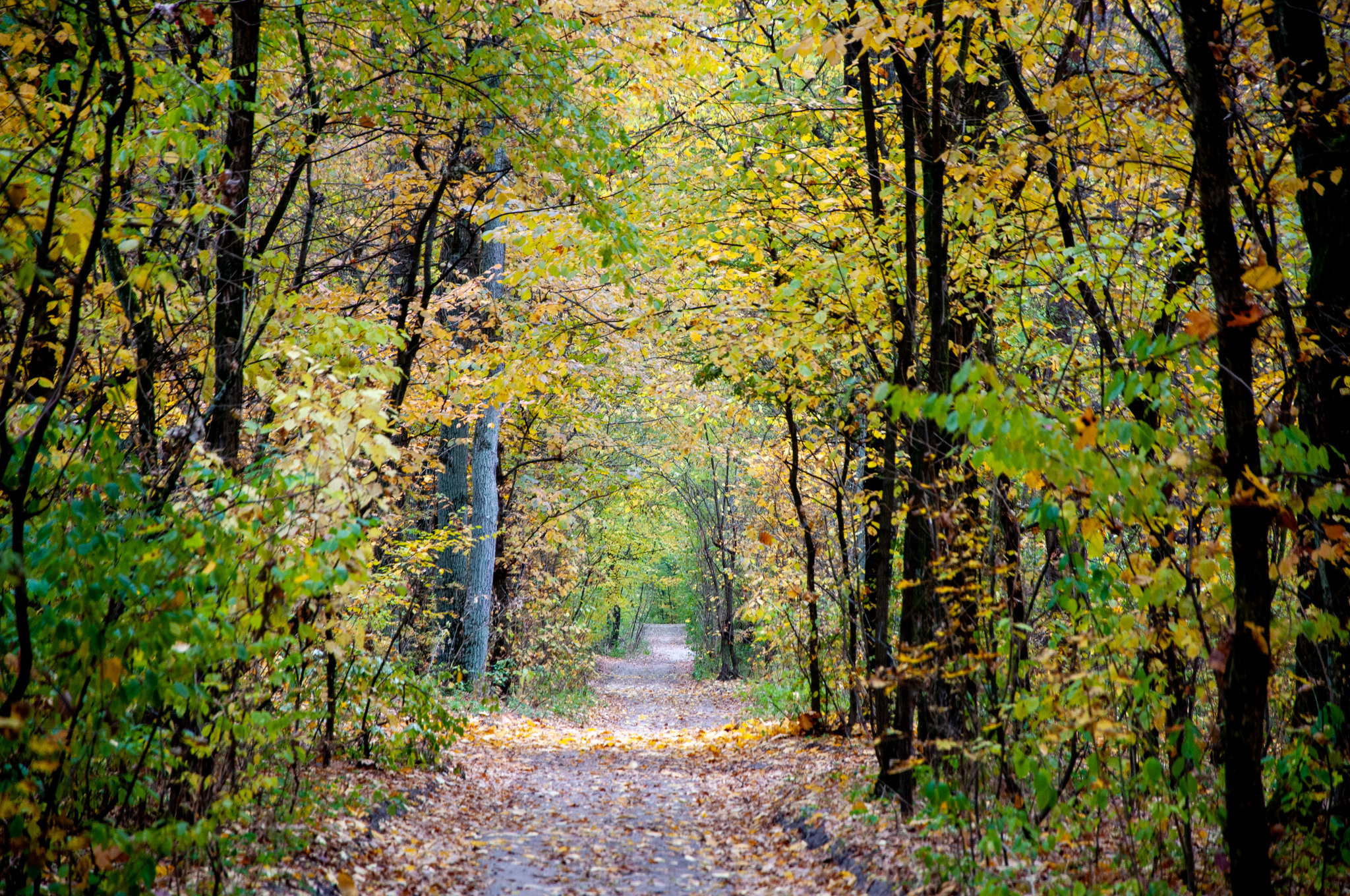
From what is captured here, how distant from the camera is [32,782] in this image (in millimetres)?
2766

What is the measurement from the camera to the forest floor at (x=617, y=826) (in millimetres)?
5297

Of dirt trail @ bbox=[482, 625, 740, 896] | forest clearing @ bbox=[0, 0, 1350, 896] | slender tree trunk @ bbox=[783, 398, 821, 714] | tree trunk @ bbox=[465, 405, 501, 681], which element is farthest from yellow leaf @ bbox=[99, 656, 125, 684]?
tree trunk @ bbox=[465, 405, 501, 681]

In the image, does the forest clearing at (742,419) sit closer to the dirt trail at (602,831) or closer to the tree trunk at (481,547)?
the dirt trail at (602,831)

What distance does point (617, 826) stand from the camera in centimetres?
719

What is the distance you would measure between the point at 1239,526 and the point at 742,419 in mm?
6831

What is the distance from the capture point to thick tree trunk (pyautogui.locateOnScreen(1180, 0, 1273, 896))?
2789 mm

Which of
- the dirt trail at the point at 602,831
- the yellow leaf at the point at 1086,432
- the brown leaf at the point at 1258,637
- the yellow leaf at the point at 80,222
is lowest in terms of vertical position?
the dirt trail at the point at 602,831

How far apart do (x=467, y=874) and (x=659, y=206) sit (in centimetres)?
590

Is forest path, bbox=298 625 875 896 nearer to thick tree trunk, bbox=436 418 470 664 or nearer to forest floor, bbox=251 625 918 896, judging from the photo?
forest floor, bbox=251 625 918 896

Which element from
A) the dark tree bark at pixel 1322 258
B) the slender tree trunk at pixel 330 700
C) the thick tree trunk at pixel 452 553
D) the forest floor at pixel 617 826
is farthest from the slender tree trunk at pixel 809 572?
the thick tree trunk at pixel 452 553

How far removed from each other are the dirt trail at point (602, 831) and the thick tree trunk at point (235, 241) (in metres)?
3.24

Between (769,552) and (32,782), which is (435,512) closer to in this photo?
(769,552)

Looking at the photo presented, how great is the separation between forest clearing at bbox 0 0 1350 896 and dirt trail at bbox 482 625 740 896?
7cm

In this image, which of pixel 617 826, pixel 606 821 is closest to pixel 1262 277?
pixel 617 826
